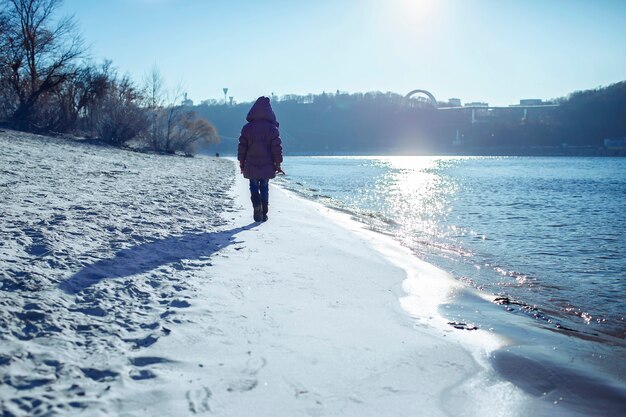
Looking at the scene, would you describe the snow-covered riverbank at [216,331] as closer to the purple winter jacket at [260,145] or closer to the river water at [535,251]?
the river water at [535,251]

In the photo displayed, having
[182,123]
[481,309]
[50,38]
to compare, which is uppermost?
[50,38]

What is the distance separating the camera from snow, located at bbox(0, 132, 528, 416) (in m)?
1.89

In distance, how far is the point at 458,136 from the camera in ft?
320

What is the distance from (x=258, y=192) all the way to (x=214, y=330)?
4280 mm

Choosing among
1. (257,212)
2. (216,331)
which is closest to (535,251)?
(257,212)

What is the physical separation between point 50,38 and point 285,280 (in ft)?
70.2

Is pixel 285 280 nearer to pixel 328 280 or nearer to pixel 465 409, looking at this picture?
pixel 328 280

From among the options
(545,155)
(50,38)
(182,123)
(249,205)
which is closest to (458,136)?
(545,155)

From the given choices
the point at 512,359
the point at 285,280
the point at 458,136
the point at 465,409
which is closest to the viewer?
the point at 465,409

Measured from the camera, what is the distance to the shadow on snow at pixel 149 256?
3020 millimetres

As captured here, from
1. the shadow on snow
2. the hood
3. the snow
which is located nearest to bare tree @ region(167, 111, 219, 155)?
the hood

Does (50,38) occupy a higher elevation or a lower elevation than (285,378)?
higher

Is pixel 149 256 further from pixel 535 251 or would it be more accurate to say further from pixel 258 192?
pixel 535 251

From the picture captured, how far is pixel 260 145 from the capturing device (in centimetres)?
677
